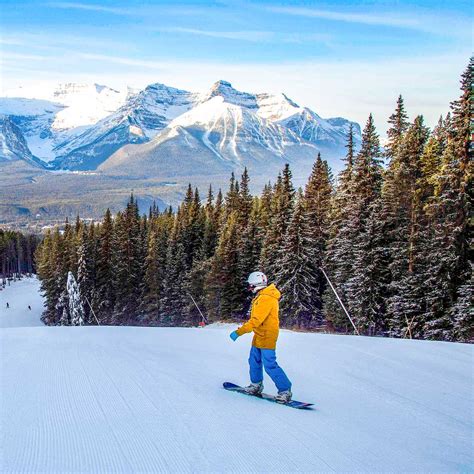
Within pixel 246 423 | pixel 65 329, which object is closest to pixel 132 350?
pixel 65 329

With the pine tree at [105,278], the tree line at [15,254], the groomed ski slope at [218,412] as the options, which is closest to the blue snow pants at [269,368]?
the groomed ski slope at [218,412]

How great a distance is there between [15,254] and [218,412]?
14895 centimetres

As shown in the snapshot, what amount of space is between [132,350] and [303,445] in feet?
20.2

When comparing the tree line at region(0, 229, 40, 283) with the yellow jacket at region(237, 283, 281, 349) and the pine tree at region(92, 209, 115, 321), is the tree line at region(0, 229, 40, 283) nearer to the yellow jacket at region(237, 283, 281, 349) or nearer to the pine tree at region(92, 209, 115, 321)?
the pine tree at region(92, 209, 115, 321)

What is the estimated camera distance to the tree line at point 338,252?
26.4 m

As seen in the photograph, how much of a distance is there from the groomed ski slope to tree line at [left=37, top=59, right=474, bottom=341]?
11.9 meters

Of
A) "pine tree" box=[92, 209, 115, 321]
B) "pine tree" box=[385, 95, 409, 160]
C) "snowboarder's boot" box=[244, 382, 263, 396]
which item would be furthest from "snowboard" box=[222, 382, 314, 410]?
"pine tree" box=[92, 209, 115, 321]

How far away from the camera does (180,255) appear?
5950cm

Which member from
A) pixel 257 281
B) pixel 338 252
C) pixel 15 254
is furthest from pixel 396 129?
pixel 15 254

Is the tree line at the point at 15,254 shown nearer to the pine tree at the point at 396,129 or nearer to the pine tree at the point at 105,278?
the pine tree at the point at 105,278

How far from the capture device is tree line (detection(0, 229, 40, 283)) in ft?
426

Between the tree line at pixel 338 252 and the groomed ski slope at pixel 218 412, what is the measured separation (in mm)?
11875

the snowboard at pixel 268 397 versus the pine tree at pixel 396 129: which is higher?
the pine tree at pixel 396 129

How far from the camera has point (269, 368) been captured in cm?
791
